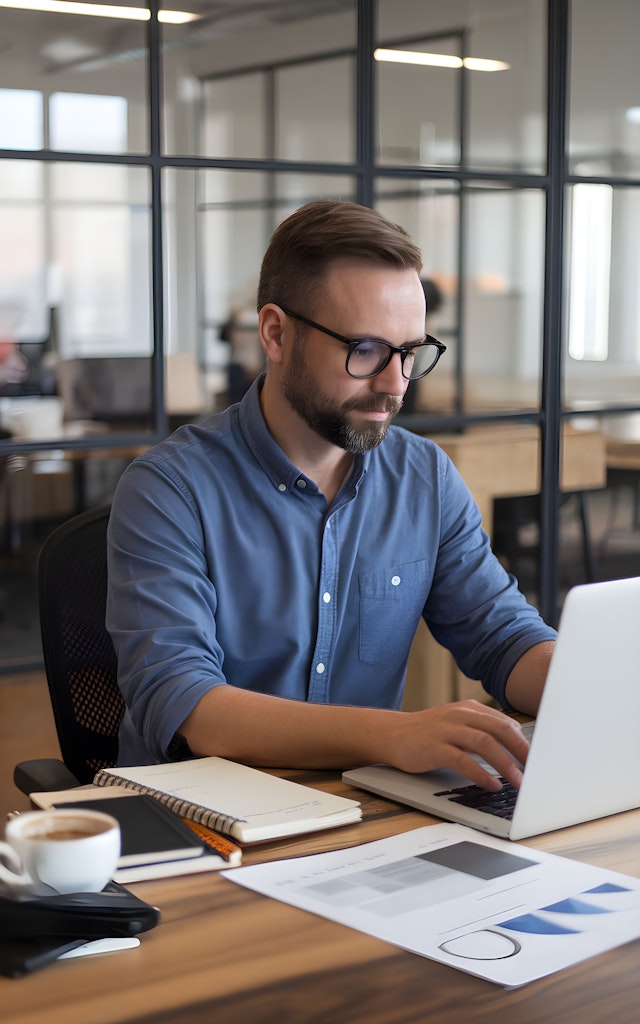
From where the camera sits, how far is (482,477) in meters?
3.86

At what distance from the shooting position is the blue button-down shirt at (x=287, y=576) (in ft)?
5.42

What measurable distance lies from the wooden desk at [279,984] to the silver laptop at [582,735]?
0.23 metres

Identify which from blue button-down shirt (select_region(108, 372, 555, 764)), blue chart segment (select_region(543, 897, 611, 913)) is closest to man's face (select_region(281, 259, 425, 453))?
blue button-down shirt (select_region(108, 372, 555, 764))

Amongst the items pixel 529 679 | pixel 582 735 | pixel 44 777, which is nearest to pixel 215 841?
pixel 582 735

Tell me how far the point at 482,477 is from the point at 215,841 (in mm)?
2726

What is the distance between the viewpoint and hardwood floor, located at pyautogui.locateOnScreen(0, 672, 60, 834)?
3.10 meters

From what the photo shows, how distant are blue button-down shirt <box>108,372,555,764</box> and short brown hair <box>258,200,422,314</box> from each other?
7.0 inches

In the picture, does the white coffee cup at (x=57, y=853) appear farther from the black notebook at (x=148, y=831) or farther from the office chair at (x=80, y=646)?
the office chair at (x=80, y=646)

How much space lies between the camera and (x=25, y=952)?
98cm

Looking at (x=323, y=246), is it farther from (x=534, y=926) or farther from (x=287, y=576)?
(x=534, y=926)

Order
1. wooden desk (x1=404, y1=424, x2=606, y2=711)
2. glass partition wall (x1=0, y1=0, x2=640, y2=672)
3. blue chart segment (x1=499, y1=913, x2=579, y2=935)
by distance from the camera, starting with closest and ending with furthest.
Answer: blue chart segment (x1=499, y1=913, x2=579, y2=935) < glass partition wall (x1=0, y1=0, x2=640, y2=672) < wooden desk (x1=404, y1=424, x2=606, y2=711)

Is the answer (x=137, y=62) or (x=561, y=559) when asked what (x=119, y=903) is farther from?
(x=561, y=559)

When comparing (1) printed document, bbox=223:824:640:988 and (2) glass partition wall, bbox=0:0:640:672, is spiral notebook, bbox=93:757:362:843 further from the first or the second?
(2) glass partition wall, bbox=0:0:640:672

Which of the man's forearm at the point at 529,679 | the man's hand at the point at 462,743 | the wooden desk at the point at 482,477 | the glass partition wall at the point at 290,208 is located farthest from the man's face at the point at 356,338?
the wooden desk at the point at 482,477
